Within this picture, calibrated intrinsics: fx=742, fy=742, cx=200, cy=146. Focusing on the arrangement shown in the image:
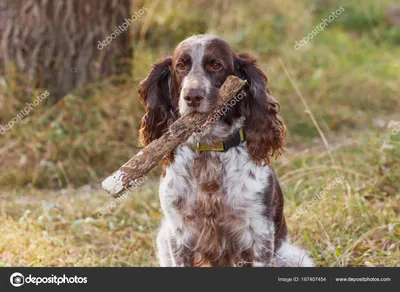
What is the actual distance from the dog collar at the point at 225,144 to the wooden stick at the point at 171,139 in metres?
0.19

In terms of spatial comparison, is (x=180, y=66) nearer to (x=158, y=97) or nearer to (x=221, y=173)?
(x=158, y=97)

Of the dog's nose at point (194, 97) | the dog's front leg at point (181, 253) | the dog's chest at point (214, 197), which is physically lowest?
the dog's front leg at point (181, 253)

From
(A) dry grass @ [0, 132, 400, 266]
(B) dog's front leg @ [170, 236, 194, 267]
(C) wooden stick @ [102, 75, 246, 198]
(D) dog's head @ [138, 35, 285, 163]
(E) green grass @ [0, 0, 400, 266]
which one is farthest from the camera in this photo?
(E) green grass @ [0, 0, 400, 266]

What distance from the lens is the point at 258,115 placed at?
437 centimetres

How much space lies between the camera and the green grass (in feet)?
16.9

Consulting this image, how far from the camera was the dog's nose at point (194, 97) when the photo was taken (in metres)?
3.99

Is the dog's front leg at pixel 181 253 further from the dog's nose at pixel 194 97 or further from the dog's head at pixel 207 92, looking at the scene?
the dog's nose at pixel 194 97

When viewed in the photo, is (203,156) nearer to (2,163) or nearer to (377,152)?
(377,152)

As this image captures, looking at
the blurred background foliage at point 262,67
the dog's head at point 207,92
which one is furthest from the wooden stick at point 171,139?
the blurred background foliage at point 262,67

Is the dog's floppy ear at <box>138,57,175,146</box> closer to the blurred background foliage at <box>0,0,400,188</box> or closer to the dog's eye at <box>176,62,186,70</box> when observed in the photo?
the dog's eye at <box>176,62,186,70</box>
